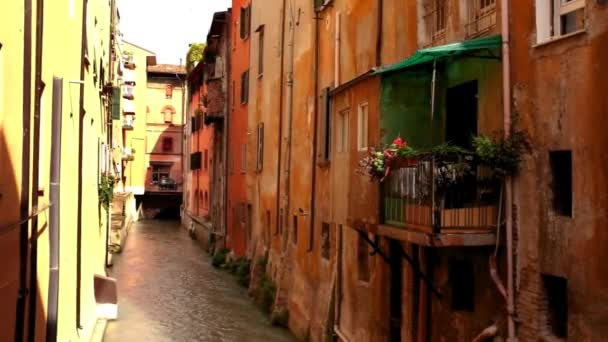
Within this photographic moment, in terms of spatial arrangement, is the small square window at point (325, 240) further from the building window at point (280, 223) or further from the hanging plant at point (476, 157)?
the hanging plant at point (476, 157)

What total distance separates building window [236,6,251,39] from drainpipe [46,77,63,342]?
2085cm

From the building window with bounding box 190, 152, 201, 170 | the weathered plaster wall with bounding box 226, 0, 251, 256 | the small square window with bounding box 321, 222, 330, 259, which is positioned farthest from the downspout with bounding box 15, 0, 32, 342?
the building window with bounding box 190, 152, 201, 170

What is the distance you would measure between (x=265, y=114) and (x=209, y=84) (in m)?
11.9

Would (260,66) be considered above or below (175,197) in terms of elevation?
above

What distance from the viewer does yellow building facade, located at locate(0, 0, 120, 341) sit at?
7.06 metres

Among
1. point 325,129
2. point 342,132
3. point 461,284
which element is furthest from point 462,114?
point 325,129

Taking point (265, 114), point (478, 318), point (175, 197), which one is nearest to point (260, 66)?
point (265, 114)

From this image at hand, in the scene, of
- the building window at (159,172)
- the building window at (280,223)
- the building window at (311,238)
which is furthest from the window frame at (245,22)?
the building window at (159,172)

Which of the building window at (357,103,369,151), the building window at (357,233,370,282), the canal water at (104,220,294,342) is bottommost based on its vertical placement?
the canal water at (104,220,294,342)

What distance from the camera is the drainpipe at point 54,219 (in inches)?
349

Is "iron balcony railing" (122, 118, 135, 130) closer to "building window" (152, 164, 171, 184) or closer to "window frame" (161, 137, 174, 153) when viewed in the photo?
"window frame" (161, 137, 174, 153)

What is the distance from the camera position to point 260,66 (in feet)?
86.3

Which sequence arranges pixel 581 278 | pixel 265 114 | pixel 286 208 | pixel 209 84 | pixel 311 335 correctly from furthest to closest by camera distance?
pixel 209 84 → pixel 265 114 → pixel 286 208 → pixel 311 335 → pixel 581 278

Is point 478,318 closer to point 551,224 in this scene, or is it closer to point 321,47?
point 551,224
